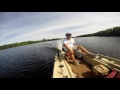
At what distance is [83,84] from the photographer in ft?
9.95

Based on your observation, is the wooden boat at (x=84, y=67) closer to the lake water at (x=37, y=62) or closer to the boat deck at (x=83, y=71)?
the boat deck at (x=83, y=71)

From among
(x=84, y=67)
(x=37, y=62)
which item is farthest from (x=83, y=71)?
(x=37, y=62)

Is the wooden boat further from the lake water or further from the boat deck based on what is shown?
the lake water

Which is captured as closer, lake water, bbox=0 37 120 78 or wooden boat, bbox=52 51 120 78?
wooden boat, bbox=52 51 120 78

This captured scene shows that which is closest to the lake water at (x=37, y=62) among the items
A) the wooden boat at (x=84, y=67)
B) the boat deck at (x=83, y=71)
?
Result: the wooden boat at (x=84, y=67)

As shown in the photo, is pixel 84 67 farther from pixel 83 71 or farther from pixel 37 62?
pixel 37 62

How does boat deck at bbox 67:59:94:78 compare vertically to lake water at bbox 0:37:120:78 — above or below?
above

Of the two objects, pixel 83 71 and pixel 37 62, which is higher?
pixel 83 71

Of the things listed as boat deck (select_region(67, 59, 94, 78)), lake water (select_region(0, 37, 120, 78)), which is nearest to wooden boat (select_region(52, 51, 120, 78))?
boat deck (select_region(67, 59, 94, 78))

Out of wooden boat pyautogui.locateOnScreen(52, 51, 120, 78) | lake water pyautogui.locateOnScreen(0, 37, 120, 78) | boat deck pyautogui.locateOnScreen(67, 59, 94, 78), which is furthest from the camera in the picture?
lake water pyautogui.locateOnScreen(0, 37, 120, 78)
